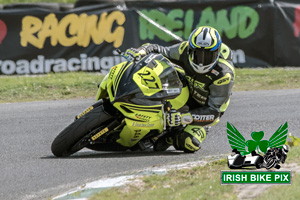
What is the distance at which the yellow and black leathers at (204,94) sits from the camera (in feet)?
24.3

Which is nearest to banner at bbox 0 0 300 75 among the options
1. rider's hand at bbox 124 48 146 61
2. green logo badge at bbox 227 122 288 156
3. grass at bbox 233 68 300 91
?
grass at bbox 233 68 300 91

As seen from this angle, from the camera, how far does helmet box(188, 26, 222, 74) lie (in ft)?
23.6

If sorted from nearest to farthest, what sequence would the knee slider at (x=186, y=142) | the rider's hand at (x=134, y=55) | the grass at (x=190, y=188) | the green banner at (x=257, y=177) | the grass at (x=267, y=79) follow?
the grass at (x=190, y=188)
the green banner at (x=257, y=177)
the rider's hand at (x=134, y=55)
the knee slider at (x=186, y=142)
the grass at (x=267, y=79)

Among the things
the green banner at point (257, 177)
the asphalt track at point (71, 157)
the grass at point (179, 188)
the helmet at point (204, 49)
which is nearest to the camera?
the grass at point (179, 188)

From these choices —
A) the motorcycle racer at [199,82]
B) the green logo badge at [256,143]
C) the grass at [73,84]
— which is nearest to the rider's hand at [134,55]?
the motorcycle racer at [199,82]

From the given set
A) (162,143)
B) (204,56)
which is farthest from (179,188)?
(162,143)

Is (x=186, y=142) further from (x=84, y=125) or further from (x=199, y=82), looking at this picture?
(x=84, y=125)

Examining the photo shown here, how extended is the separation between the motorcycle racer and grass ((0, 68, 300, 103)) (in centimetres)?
543

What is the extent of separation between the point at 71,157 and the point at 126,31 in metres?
7.79

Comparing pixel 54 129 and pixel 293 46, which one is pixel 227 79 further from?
A: pixel 293 46

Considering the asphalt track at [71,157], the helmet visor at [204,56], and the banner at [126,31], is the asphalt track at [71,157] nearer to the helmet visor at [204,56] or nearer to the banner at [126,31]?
the helmet visor at [204,56]

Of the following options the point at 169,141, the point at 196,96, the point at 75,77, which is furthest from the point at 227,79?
the point at 75,77

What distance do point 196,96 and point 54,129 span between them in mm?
2728

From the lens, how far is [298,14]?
50.0ft
